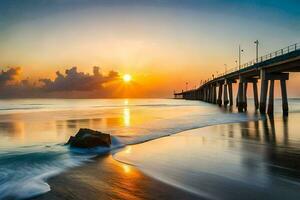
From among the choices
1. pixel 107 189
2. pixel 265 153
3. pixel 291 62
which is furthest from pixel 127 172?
pixel 291 62

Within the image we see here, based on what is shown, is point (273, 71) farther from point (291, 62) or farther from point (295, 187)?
point (295, 187)

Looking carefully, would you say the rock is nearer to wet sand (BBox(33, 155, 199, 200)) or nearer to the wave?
the wave

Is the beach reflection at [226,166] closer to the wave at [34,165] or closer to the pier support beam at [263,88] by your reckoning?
the wave at [34,165]

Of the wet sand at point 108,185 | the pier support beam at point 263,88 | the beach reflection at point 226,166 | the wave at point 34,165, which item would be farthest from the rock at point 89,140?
the pier support beam at point 263,88

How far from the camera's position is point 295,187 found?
7.50 metres

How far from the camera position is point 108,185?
7895 millimetres

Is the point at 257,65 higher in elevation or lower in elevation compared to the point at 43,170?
higher

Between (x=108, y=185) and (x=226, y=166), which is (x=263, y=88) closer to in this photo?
(x=226, y=166)

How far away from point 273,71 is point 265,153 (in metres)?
32.5

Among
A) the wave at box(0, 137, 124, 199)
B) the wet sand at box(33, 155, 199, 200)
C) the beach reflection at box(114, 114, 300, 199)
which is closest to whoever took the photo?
the wet sand at box(33, 155, 199, 200)

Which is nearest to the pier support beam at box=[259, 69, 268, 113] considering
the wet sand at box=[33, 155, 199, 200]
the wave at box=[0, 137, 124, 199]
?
the wave at box=[0, 137, 124, 199]

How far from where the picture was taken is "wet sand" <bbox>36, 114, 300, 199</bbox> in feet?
23.4

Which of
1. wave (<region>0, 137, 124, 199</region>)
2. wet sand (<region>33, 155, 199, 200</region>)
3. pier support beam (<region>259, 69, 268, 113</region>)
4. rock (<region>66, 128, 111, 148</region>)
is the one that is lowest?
wave (<region>0, 137, 124, 199</region>)

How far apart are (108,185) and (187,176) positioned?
99.5 inches
